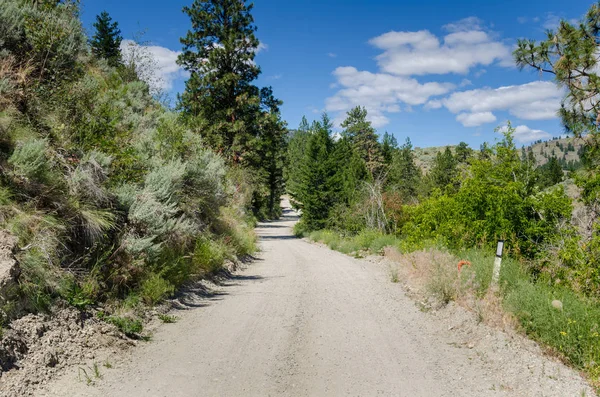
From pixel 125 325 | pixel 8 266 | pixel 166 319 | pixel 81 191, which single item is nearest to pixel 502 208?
pixel 166 319

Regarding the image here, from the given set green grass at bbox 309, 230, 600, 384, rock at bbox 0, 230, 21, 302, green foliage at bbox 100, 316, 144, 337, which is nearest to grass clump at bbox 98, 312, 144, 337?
green foliage at bbox 100, 316, 144, 337

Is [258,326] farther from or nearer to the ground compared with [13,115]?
nearer to the ground

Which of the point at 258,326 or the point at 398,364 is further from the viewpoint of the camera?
the point at 258,326

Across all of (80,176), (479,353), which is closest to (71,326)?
(80,176)

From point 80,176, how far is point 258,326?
4.14m

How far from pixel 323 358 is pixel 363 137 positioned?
A: 6377 cm

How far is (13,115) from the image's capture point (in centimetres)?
745

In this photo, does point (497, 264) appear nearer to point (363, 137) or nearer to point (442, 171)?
point (442, 171)

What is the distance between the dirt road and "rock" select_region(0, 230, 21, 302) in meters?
1.29

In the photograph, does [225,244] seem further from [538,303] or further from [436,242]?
[538,303]

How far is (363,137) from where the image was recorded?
67438mm

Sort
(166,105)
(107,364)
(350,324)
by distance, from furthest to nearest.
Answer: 1. (166,105)
2. (350,324)
3. (107,364)

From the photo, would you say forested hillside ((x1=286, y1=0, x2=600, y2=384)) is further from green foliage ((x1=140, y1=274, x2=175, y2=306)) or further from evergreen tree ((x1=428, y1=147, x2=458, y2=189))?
evergreen tree ((x1=428, y1=147, x2=458, y2=189))

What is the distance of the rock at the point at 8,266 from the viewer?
4844 millimetres
